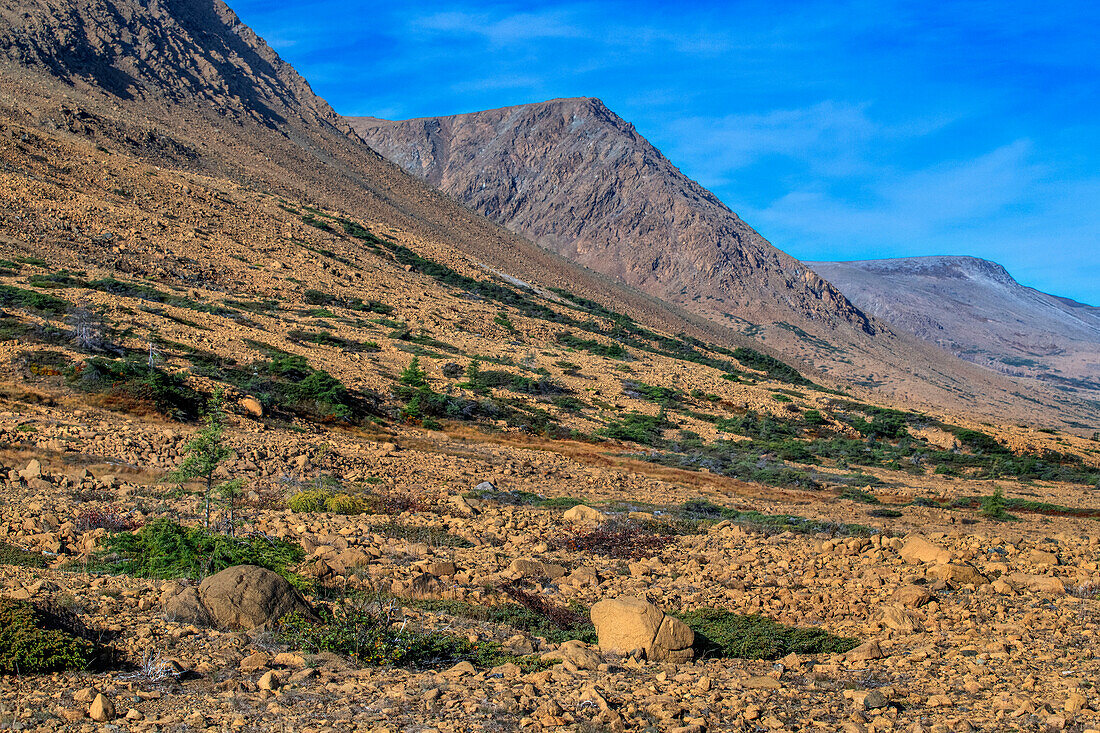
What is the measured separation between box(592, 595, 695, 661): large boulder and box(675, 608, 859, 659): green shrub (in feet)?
0.93

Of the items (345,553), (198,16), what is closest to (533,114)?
(198,16)

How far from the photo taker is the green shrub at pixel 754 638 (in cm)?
634

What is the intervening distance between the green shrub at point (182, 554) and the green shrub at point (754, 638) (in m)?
3.86

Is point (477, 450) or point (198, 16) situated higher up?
point (198, 16)

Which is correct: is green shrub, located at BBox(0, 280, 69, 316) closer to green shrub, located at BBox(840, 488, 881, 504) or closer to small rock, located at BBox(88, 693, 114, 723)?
small rock, located at BBox(88, 693, 114, 723)

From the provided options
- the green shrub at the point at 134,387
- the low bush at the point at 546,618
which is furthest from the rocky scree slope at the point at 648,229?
the low bush at the point at 546,618

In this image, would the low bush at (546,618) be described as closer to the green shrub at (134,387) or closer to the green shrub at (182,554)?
the green shrub at (182,554)

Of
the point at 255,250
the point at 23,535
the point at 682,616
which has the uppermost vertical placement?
the point at 255,250

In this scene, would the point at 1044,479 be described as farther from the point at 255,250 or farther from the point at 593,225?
the point at 593,225

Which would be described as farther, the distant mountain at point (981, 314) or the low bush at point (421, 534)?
the distant mountain at point (981, 314)

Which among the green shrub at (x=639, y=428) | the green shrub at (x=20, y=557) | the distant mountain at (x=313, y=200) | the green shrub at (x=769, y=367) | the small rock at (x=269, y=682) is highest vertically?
the distant mountain at (x=313, y=200)

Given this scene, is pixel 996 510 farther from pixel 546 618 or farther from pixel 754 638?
pixel 546 618

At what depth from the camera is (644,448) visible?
779 inches

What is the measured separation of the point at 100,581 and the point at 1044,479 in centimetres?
2357
